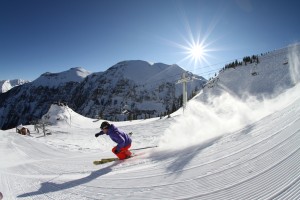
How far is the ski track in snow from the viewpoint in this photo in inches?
141

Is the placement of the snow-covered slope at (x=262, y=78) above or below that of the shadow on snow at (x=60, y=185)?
above

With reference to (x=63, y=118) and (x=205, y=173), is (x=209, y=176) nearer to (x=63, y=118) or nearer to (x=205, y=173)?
(x=205, y=173)

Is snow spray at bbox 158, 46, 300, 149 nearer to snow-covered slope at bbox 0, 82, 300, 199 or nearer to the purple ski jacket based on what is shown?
the purple ski jacket

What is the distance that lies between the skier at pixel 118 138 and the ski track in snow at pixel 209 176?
136 cm

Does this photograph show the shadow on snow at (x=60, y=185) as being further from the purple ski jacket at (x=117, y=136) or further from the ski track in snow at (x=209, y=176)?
the purple ski jacket at (x=117, y=136)

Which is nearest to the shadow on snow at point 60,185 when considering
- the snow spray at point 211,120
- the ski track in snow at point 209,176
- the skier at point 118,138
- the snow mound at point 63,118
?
the ski track in snow at point 209,176

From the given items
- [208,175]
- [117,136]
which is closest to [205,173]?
[208,175]

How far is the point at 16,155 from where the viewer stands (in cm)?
1113

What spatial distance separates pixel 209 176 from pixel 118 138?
4350mm

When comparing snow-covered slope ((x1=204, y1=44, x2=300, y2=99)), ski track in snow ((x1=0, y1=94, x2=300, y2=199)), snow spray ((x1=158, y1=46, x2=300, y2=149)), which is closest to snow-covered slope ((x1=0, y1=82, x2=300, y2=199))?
ski track in snow ((x1=0, y1=94, x2=300, y2=199))

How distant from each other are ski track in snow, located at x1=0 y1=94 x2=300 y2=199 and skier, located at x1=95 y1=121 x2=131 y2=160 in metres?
1.36

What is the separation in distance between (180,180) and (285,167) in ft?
5.85

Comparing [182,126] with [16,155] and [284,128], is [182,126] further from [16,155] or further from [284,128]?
[16,155]

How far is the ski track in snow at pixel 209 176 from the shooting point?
3.58m
